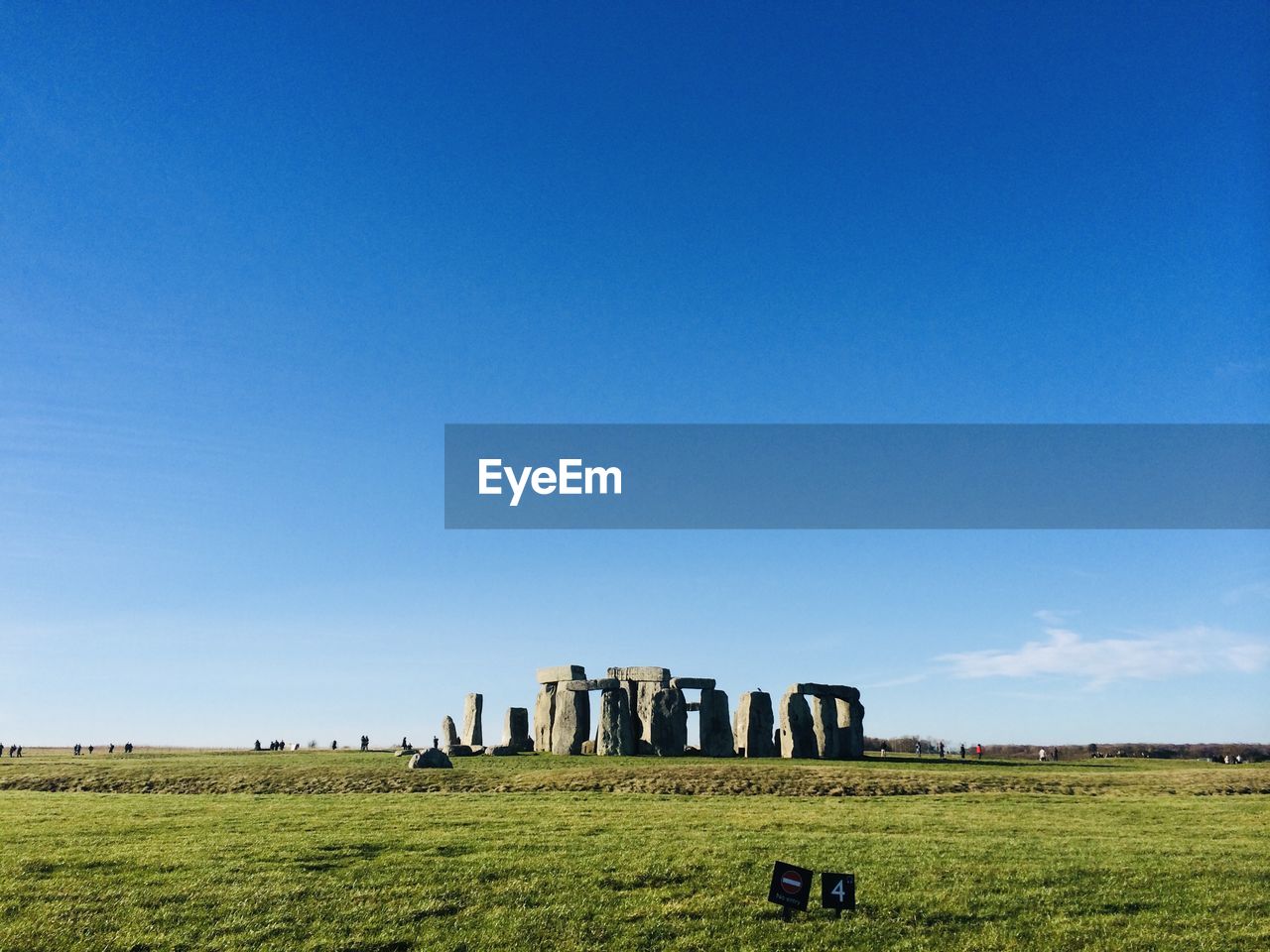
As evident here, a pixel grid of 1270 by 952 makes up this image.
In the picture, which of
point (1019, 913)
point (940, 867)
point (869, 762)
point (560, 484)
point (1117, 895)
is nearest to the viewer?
point (1019, 913)

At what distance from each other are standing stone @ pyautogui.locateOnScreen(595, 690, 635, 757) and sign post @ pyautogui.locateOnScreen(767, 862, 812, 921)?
2974 centimetres

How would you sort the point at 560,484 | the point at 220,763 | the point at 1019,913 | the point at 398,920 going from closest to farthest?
the point at 398,920 → the point at 1019,913 → the point at 560,484 → the point at 220,763

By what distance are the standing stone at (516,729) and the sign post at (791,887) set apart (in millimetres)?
33885

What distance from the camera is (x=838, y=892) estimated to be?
12.4 meters

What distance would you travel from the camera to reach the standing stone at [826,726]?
144 feet

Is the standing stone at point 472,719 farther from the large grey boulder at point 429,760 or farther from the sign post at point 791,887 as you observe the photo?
the sign post at point 791,887

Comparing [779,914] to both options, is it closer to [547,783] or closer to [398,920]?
[398,920]

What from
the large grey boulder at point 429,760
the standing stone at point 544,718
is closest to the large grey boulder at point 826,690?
the standing stone at point 544,718

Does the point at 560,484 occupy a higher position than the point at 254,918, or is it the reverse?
the point at 560,484

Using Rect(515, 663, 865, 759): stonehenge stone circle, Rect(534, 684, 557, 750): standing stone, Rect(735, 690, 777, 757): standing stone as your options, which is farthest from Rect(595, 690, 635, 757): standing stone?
Rect(735, 690, 777, 757): standing stone

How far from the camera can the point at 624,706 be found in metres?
42.1

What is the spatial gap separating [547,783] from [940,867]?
604 inches

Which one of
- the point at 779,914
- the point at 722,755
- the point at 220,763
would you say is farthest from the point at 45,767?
the point at 779,914

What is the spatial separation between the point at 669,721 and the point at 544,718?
6.26 meters
